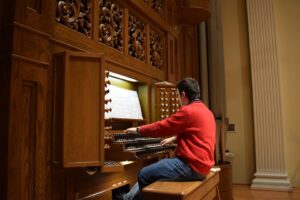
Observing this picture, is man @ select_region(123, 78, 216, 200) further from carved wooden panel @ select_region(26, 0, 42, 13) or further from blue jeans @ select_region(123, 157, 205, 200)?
carved wooden panel @ select_region(26, 0, 42, 13)

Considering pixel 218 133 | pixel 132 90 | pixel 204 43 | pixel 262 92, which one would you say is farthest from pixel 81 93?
pixel 262 92

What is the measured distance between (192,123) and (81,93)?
0.87m

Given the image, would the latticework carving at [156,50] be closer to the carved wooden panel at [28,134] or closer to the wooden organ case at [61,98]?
the wooden organ case at [61,98]

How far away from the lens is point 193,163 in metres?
2.28

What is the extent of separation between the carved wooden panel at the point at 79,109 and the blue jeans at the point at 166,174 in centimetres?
37

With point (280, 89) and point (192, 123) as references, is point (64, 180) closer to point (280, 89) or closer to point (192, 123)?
point (192, 123)

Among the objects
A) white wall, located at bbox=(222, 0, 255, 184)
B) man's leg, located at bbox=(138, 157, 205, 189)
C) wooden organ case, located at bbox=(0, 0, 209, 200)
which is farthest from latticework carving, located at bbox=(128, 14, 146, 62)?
white wall, located at bbox=(222, 0, 255, 184)

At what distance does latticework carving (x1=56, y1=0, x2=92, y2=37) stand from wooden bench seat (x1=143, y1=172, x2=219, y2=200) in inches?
55.6

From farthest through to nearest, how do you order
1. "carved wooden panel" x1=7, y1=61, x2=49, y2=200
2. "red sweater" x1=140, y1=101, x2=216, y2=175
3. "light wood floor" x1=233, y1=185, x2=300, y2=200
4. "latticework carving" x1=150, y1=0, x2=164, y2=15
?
"light wood floor" x1=233, y1=185, x2=300, y2=200
"latticework carving" x1=150, y1=0, x2=164, y2=15
"red sweater" x1=140, y1=101, x2=216, y2=175
"carved wooden panel" x1=7, y1=61, x2=49, y2=200

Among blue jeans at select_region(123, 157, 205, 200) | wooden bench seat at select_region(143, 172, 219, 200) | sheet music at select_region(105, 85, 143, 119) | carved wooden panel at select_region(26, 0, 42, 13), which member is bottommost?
wooden bench seat at select_region(143, 172, 219, 200)

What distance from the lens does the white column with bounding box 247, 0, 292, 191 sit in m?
5.39

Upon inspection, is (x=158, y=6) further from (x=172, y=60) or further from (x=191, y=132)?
(x=191, y=132)

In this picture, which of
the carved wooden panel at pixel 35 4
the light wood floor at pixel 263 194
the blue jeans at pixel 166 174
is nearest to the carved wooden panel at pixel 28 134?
the carved wooden panel at pixel 35 4

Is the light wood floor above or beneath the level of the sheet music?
beneath
